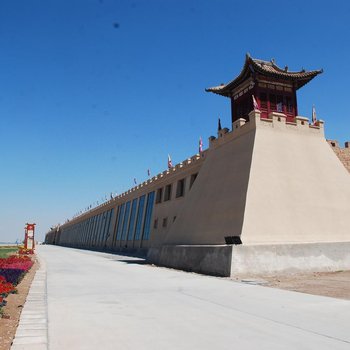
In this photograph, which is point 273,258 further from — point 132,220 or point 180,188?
point 132,220

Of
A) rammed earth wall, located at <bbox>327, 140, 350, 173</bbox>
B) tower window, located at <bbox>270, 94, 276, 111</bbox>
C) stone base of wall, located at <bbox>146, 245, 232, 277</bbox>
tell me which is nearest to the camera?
stone base of wall, located at <bbox>146, 245, 232, 277</bbox>

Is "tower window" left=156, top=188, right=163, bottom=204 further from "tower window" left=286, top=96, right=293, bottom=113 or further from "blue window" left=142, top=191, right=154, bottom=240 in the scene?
"tower window" left=286, top=96, right=293, bottom=113

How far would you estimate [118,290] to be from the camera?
10086mm

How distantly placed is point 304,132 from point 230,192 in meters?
5.55

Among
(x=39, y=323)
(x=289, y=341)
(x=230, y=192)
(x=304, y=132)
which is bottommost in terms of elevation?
(x=39, y=323)

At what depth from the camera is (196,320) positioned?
607cm

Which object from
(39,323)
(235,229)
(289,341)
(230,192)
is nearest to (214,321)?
(289,341)

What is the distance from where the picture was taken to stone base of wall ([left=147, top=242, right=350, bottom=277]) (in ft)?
47.9

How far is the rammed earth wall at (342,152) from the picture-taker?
856 inches

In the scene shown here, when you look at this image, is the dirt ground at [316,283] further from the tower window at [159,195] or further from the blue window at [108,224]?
the blue window at [108,224]

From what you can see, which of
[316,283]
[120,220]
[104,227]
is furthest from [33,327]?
[104,227]

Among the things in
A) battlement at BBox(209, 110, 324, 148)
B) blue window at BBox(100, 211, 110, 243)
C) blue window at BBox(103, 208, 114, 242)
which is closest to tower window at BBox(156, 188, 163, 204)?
battlement at BBox(209, 110, 324, 148)

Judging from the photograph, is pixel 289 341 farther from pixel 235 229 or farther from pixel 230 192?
pixel 230 192

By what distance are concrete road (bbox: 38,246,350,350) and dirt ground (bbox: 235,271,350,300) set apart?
1.06m
